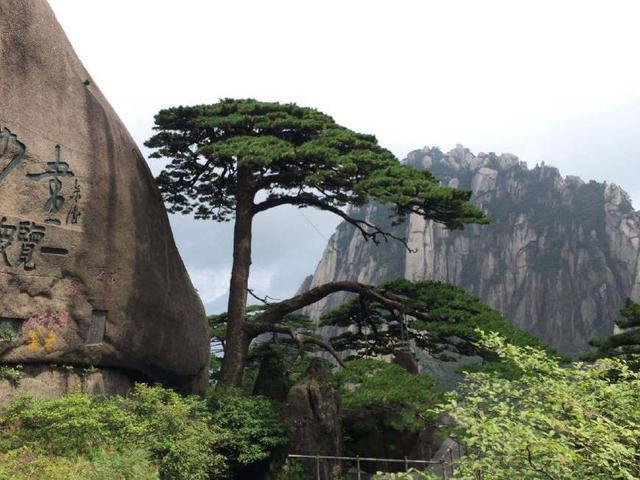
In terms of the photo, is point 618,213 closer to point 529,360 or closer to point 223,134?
point 223,134

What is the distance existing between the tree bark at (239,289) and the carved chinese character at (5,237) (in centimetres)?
604

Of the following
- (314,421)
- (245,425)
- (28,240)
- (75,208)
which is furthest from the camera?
(314,421)

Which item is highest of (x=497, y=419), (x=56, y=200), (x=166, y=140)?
(x=166, y=140)

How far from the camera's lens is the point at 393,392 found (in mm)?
10859

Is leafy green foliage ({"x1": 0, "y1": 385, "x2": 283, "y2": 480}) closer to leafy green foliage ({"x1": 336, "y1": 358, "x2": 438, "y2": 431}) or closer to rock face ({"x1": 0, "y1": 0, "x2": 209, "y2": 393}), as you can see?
rock face ({"x1": 0, "y1": 0, "x2": 209, "y2": 393})

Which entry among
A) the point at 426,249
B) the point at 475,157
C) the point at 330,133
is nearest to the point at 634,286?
the point at 426,249

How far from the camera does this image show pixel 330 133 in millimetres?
13969

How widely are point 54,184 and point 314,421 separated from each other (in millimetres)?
7358

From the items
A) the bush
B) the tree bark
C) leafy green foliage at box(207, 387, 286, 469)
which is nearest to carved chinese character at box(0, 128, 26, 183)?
the bush

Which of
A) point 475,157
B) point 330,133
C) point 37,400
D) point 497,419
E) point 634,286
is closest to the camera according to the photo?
→ point 497,419

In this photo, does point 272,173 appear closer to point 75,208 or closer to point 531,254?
point 75,208

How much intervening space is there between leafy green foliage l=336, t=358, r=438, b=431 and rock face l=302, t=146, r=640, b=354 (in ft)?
150

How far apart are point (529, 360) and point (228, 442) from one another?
7.71m

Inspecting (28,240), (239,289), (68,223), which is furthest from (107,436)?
(239,289)
